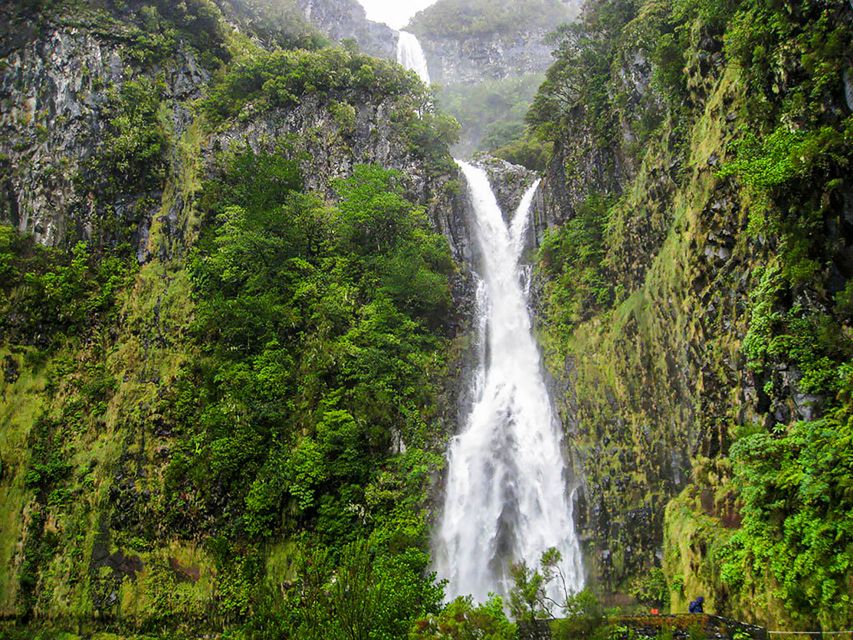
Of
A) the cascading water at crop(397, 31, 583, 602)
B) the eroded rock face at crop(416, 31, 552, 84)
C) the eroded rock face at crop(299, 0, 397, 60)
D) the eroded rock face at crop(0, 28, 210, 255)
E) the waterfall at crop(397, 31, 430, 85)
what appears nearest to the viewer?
the cascading water at crop(397, 31, 583, 602)

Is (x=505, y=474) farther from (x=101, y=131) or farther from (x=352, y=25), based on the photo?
(x=352, y=25)

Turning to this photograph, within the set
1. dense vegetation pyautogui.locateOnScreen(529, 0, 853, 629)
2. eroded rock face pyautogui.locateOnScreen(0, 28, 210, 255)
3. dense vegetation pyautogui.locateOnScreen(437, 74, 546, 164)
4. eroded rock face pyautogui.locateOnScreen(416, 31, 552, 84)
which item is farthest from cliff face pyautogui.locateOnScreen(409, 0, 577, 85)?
dense vegetation pyautogui.locateOnScreen(529, 0, 853, 629)

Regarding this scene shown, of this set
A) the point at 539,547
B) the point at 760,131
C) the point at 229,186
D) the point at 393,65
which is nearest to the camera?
the point at 760,131

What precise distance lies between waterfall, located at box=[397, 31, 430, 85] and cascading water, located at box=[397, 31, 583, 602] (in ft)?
139

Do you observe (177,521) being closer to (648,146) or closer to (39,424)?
(39,424)

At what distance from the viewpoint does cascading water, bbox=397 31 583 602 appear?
1400cm

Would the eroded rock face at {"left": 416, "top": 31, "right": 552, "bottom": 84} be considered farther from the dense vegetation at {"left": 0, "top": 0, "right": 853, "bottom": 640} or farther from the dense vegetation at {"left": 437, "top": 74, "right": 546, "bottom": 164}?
the dense vegetation at {"left": 0, "top": 0, "right": 853, "bottom": 640}

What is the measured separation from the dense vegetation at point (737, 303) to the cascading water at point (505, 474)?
143 cm

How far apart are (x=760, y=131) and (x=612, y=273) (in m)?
7.16

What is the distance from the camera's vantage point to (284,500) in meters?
15.2

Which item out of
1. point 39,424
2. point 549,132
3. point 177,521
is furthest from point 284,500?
point 549,132

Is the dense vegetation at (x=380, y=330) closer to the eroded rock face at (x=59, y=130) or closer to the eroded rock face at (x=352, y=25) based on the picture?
the eroded rock face at (x=59, y=130)

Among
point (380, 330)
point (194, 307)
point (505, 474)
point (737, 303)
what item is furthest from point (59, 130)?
point (737, 303)

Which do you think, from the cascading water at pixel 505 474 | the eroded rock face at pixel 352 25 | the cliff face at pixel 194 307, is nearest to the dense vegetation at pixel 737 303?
the cascading water at pixel 505 474
